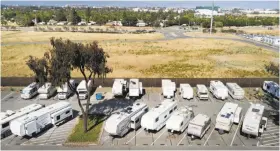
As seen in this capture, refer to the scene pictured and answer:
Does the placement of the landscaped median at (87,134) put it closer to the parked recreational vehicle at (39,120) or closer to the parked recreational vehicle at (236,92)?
the parked recreational vehicle at (39,120)

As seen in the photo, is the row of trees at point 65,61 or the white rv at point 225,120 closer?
the row of trees at point 65,61

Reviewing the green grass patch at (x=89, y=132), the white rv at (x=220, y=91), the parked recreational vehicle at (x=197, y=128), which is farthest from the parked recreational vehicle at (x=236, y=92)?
the green grass patch at (x=89, y=132)

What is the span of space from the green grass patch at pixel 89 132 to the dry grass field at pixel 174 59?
22.4 m

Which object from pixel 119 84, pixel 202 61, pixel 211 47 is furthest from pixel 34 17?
pixel 119 84

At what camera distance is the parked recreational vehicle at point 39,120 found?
28.8 metres

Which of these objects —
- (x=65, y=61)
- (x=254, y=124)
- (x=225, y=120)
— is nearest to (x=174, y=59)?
(x=225, y=120)

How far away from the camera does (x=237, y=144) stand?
2922cm

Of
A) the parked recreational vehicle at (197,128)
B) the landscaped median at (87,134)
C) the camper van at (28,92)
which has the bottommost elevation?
the landscaped median at (87,134)

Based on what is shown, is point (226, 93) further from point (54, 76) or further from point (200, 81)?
point (54, 76)

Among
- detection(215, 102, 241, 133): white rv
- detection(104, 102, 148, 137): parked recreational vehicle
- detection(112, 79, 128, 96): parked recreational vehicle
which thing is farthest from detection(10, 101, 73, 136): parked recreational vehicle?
detection(215, 102, 241, 133): white rv

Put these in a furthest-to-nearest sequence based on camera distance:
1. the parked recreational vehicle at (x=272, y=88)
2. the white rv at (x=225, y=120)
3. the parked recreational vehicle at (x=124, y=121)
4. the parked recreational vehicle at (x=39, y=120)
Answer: the parked recreational vehicle at (x=272, y=88)
the white rv at (x=225, y=120)
the parked recreational vehicle at (x=124, y=121)
the parked recreational vehicle at (x=39, y=120)

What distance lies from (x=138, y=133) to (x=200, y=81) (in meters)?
20.7

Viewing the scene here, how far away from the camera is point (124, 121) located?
2981 centimetres

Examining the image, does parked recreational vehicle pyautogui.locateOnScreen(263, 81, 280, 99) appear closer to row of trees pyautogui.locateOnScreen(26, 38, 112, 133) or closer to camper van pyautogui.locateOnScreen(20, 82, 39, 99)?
row of trees pyautogui.locateOnScreen(26, 38, 112, 133)
